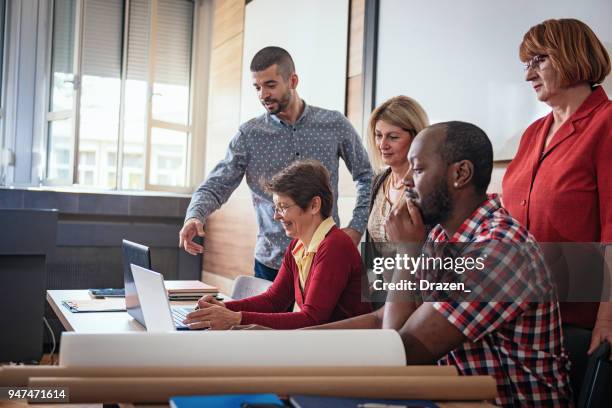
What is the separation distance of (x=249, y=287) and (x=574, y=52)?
4.56 ft

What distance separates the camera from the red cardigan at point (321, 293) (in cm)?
172

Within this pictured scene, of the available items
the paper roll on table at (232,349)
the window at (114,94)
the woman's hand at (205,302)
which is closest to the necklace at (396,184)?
the woman's hand at (205,302)

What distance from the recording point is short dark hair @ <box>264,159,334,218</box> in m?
1.98

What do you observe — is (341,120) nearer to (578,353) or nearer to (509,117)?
(509,117)

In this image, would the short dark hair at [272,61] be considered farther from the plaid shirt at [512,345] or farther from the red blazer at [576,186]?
the plaid shirt at [512,345]

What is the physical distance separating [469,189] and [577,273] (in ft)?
1.94

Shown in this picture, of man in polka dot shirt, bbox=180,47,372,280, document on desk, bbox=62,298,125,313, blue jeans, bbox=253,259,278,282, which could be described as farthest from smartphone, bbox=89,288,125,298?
blue jeans, bbox=253,259,278,282

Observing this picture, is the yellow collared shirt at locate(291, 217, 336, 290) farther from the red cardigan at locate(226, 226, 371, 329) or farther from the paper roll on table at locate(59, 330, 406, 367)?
the paper roll on table at locate(59, 330, 406, 367)

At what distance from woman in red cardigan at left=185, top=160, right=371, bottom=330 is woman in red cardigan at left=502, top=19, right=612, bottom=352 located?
0.51 m

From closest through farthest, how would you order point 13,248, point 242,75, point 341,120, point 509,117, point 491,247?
point 491,247 < point 509,117 < point 341,120 < point 13,248 < point 242,75

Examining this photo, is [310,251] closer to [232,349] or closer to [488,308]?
[488,308]

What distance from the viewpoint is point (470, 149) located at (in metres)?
1.31

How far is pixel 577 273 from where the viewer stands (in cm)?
170

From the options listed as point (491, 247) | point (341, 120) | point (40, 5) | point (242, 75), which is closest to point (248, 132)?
point (341, 120)
